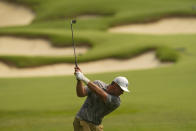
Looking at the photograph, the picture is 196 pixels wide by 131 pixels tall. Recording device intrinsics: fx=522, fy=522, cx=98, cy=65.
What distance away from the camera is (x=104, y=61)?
30641mm

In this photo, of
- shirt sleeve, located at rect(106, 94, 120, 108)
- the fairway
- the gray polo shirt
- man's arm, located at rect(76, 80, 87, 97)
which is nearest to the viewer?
man's arm, located at rect(76, 80, 87, 97)

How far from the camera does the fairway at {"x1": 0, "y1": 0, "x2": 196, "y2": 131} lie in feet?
53.1

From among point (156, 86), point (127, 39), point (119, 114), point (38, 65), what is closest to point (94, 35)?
point (127, 39)

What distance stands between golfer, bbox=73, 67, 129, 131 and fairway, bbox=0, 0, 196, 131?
10.6ft

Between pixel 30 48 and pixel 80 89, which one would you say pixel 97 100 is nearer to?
pixel 80 89

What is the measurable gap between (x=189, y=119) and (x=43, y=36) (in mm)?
22708

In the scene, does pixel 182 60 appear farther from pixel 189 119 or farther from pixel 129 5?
pixel 129 5

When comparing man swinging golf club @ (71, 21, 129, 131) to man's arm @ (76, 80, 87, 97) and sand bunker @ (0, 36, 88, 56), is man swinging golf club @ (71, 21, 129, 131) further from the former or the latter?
sand bunker @ (0, 36, 88, 56)

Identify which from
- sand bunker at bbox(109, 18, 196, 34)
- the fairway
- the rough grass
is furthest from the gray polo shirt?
sand bunker at bbox(109, 18, 196, 34)

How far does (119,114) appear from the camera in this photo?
16.5 m

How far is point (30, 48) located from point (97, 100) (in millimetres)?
27029

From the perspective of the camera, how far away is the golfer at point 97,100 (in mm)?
9727

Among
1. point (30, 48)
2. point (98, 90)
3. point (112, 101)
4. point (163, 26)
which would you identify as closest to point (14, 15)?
point (30, 48)

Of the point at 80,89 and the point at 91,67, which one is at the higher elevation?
the point at 80,89
